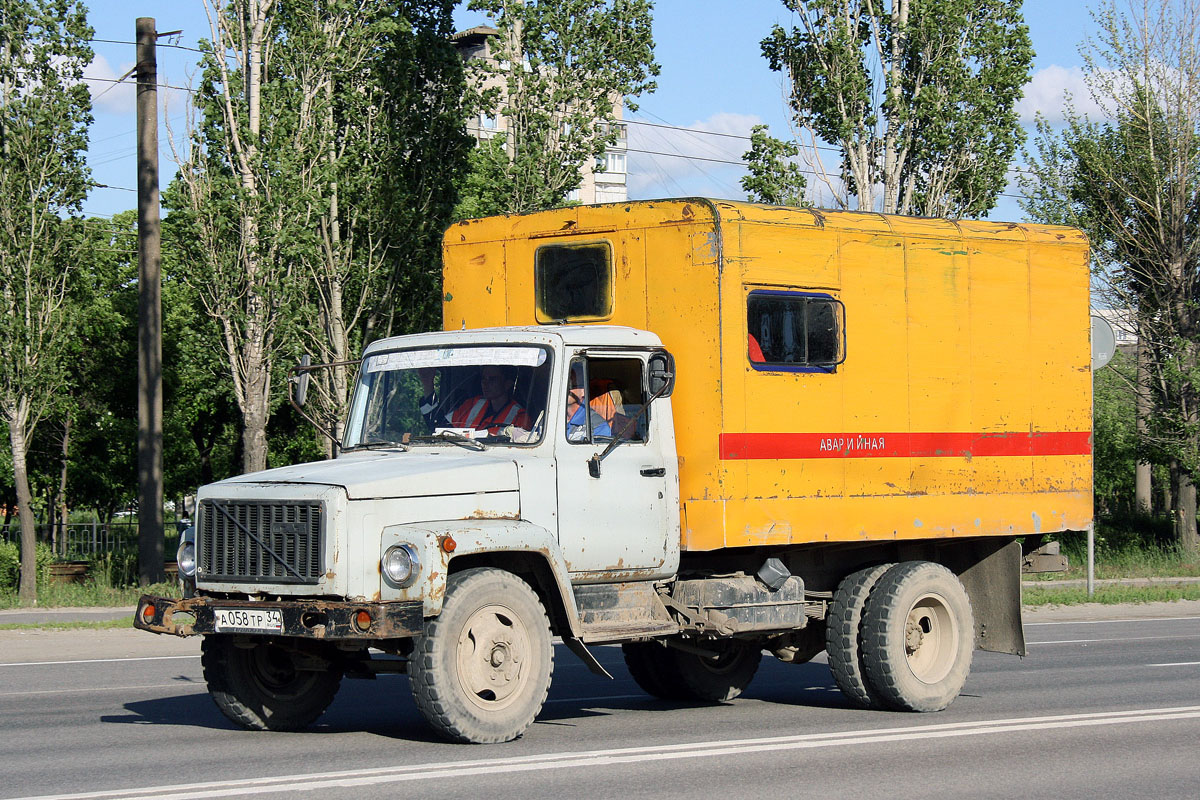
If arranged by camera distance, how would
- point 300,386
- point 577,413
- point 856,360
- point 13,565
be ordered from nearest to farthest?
point 577,413 < point 300,386 < point 856,360 < point 13,565

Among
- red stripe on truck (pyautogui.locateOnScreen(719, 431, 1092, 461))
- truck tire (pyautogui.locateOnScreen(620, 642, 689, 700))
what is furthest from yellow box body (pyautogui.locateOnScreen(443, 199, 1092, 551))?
truck tire (pyautogui.locateOnScreen(620, 642, 689, 700))

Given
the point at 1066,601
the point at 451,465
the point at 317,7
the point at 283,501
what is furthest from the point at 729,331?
the point at 317,7

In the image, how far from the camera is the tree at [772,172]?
2930 cm

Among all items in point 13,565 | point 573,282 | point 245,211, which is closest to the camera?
point 573,282

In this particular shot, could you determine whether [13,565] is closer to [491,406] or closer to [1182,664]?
[1182,664]

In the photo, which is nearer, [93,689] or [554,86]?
[93,689]

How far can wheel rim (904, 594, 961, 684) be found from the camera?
11.4 meters

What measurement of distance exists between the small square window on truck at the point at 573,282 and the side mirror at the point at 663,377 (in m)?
0.95

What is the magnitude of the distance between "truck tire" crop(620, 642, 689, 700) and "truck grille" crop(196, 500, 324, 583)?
381cm

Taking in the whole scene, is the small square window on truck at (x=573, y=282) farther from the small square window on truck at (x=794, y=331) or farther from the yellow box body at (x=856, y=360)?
the small square window on truck at (x=794, y=331)

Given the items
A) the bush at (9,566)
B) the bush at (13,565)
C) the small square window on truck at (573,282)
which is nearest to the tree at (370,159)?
the bush at (13,565)

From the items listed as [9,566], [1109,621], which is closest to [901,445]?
[1109,621]

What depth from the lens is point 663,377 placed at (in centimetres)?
960

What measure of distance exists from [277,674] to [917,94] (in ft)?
75.6
